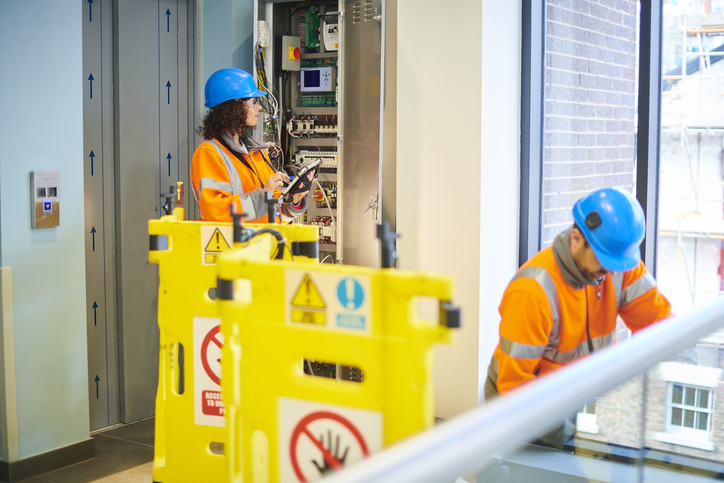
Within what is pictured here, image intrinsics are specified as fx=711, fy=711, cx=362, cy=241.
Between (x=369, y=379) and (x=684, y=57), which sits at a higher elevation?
(x=684, y=57)

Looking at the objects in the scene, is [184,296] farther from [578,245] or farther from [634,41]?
Answer: [634,41]

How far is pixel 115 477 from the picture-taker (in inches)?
125

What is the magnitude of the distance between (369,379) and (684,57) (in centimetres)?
298

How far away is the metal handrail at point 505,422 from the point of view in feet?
2.29

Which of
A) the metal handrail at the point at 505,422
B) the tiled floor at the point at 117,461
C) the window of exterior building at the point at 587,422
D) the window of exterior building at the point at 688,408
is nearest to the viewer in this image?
the metal handrail at the point at 505,422

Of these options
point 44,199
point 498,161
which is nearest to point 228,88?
point 44,199

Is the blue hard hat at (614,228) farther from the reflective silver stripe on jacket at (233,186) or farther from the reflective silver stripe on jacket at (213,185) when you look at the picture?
the reflective silver stripe on jacket at (213,185)

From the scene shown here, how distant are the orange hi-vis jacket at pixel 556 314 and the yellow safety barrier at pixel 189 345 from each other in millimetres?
725

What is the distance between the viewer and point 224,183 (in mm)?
3395

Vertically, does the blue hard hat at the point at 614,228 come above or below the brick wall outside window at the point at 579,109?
below

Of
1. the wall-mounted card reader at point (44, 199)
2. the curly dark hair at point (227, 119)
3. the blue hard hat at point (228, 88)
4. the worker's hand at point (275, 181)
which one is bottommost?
the wall-mounted card reader at point (44, 199)

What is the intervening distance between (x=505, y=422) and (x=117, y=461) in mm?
2992

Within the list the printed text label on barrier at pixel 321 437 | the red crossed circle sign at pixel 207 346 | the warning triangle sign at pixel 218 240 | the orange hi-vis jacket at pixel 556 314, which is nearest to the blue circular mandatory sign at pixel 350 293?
the printed text label on barrier at pixel 321 437

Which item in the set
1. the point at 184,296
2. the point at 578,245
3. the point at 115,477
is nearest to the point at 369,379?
the point at 578,245
